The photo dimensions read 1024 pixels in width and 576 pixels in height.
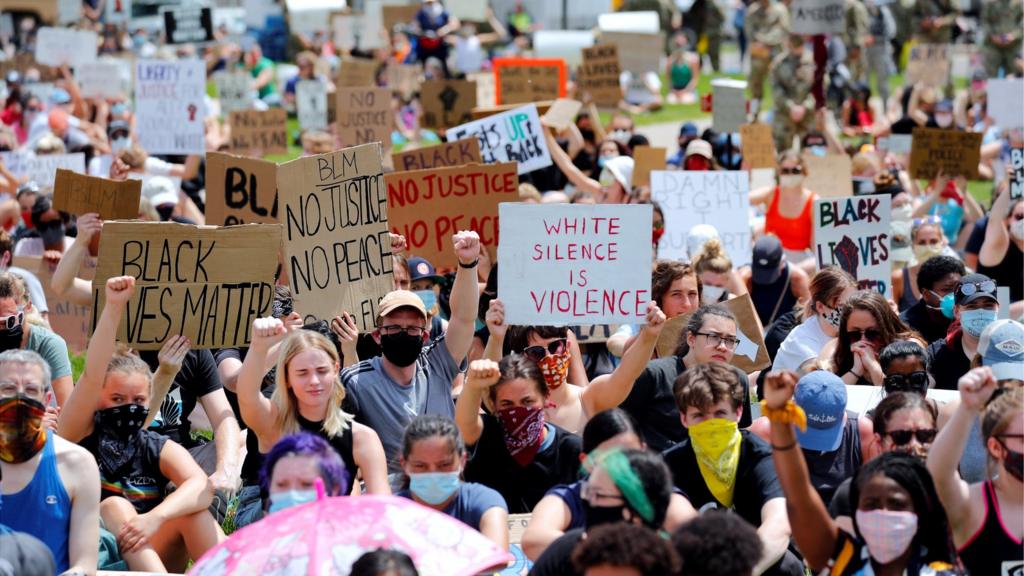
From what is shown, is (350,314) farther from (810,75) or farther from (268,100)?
(268,100)

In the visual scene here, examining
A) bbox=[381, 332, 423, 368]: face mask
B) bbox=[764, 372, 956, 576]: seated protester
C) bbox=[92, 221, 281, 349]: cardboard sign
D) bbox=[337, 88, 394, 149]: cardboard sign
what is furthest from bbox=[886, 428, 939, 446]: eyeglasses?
bbox=[337, 88, 394, 149]: cardboard sign

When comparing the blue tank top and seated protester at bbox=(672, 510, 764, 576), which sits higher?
seated protester at bbox=(672, 510, 764, 576)

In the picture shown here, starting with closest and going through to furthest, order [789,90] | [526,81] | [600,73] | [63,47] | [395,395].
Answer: [395,395] → [526,81] → [600,73] → [789,90] → [63,47]

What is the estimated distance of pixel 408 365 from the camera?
6.72 m

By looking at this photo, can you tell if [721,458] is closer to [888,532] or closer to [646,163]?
[888,532]

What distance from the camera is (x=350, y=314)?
759 centimetres

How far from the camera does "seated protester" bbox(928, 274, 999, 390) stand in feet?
24.2

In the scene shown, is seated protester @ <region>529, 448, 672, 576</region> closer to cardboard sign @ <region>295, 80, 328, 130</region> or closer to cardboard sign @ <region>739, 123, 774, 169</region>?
cardboard sign @ <region>739, 123, 774, 169</region>

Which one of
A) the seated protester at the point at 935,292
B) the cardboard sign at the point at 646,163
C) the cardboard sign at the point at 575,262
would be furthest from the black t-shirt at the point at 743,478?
the cardboard sign at the point at 646,163

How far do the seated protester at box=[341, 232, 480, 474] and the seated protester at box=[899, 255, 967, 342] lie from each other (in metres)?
2.63

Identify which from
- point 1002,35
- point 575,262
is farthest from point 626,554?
point 1002,35

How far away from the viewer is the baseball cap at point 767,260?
962 cm

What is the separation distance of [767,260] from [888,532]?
16.3 ft

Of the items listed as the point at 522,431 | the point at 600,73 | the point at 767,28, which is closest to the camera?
the point at 522,431
